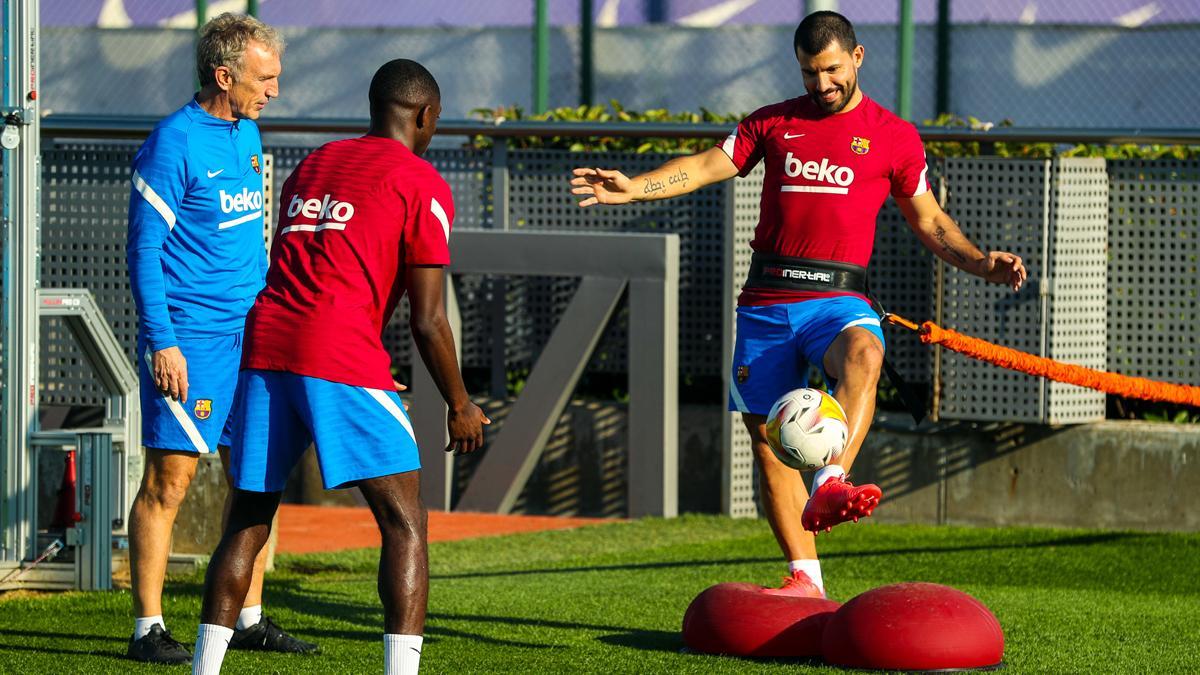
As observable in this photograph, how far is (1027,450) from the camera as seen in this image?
10.3m

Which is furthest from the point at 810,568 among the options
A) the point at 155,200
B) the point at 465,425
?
the point at 155,200

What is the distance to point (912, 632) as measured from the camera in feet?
20.1

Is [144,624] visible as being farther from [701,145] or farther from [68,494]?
[701,145]

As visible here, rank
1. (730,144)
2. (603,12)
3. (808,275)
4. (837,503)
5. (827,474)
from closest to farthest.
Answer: (837,503) < (827,474) < (808,275) < (730,144) < (603,12)

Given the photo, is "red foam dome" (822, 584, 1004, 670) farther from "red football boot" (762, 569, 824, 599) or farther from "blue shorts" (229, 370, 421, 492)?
"blue shorts" (229, 370, 421, 492)

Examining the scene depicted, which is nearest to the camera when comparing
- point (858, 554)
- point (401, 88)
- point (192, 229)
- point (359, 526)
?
point (401, 88)

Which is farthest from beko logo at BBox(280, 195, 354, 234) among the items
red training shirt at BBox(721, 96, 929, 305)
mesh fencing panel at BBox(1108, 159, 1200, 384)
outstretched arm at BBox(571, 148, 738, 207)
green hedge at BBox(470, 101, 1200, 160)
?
mesh fencing panel at BBox(1108, 159, 1200, 384)

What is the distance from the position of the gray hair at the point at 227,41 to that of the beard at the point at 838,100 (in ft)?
6.33

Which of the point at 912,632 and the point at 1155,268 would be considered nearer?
the point at 912,632

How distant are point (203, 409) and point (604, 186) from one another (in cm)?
159

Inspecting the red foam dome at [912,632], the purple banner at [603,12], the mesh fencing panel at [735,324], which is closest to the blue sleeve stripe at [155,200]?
the red foam dome at [912,632]

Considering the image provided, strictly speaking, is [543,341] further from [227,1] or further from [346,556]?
[227,1]

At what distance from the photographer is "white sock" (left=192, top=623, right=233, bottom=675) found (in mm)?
5316

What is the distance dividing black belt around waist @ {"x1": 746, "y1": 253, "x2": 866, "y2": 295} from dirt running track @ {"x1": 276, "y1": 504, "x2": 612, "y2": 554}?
3.49 meters
